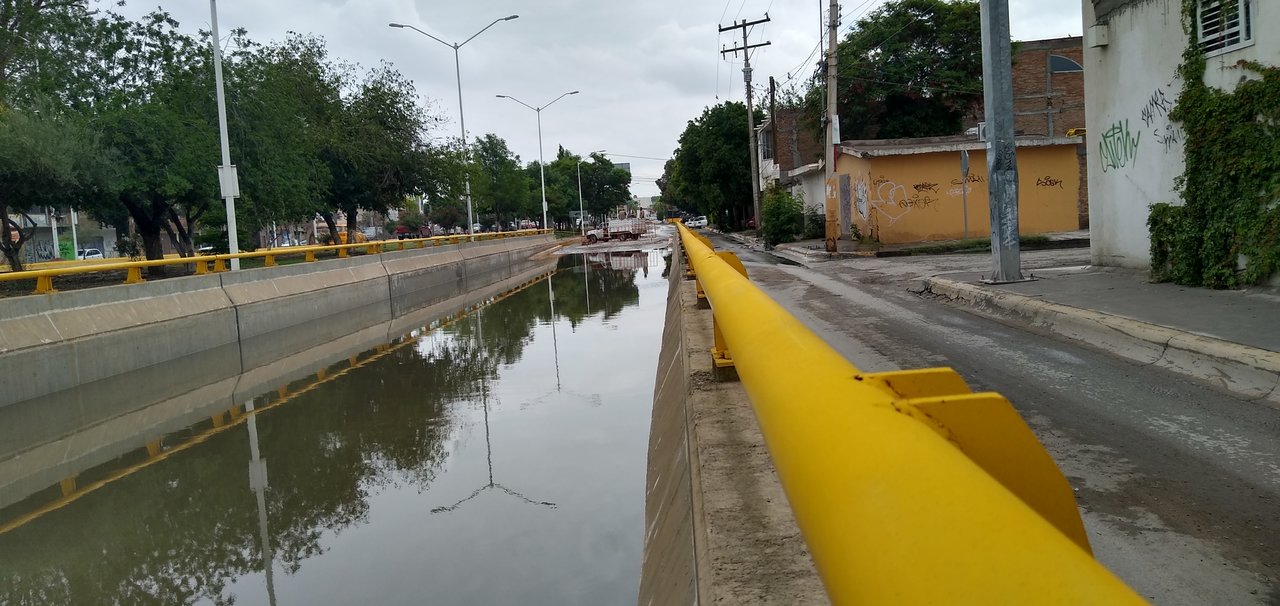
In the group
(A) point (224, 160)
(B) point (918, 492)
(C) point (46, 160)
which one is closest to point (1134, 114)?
(B) point (918, 492)

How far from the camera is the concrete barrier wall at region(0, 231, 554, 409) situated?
10223 millimetres

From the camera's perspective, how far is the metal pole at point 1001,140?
12.3 m

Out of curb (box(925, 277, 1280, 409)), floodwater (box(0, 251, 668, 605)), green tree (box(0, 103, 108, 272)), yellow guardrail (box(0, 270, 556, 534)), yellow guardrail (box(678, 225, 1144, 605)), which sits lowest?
floodwater (box(0, 251, 668, 605))

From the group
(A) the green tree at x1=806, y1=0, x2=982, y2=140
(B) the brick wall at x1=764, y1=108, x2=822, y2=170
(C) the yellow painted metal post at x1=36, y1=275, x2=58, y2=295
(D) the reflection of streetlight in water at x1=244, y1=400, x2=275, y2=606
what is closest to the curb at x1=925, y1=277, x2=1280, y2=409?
(D) the reflection of streetlight in water at x1=244, y1=400, x2=275, y2=606

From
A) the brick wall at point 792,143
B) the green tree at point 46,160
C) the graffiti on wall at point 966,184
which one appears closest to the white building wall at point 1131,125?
the graffiti on wall at point 966,184

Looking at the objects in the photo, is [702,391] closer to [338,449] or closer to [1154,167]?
[338,449]

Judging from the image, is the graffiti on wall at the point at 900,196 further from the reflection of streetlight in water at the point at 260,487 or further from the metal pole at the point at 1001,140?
the reflection of streetlight in water at the point at 260,487

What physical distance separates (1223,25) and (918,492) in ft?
36.9

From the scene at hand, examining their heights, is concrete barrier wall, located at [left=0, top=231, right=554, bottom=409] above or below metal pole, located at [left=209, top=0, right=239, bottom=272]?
below

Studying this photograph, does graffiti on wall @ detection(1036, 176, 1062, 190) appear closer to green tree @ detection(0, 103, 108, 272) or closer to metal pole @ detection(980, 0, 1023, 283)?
metal pole @ detection(980, 0, 1023, 283)

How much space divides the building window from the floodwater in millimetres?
7850

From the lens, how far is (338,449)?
786cm

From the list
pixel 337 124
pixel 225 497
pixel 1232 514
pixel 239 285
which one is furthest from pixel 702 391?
pixel 337 124

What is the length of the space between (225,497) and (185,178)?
20975 millimetres
